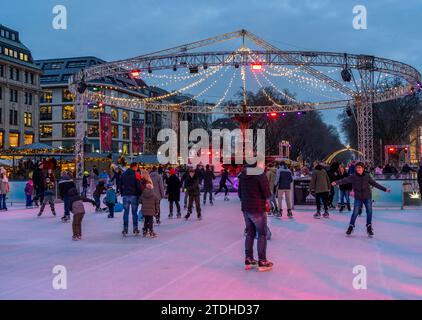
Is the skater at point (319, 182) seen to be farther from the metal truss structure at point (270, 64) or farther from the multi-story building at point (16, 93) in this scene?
the multi-story building at point (16, 93)

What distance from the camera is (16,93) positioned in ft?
201

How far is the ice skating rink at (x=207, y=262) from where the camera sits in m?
6.44

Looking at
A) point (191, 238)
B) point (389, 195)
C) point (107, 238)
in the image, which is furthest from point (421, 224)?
point (107, 238)

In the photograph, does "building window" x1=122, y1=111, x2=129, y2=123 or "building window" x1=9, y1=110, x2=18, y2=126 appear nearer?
"building window" x1=9, y1=110, x2=18, y2=126

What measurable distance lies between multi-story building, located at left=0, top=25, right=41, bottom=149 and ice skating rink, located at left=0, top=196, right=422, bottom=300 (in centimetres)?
4754

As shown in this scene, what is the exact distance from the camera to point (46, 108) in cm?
8275

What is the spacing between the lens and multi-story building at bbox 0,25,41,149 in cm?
5822

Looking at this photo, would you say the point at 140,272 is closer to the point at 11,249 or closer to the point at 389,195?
the point at 11,249

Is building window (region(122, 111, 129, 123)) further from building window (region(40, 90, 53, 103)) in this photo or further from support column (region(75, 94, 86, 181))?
support column (region(75, 94, 86, 181))

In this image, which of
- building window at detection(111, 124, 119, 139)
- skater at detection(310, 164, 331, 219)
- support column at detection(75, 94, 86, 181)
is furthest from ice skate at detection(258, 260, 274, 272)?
building window at detection(111, 124, 119, 139)

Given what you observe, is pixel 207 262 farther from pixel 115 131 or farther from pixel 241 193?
pixel 115 131

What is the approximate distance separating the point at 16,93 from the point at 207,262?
58.1m

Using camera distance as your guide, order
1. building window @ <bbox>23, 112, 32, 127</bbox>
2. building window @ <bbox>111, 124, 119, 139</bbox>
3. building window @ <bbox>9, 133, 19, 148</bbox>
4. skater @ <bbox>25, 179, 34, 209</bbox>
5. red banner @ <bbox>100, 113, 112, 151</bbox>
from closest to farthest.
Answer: skater @ <bbox>25, 179, 34, 209</bbox> → red banner @ <bbox>100, 113, 112, 151</bbox> → building window @ <bbox>9, 133, 19, 148</bbox> → building window @ <bbox>23, 112, 32, 127</bbox> → building window @ <bbox>111, 124, 119, 139</bbox>

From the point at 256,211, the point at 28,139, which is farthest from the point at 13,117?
the point at 256,211
